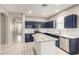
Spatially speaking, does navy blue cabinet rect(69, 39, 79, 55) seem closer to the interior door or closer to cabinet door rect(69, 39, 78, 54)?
cabinet door rect(69, 39, 78, 54)

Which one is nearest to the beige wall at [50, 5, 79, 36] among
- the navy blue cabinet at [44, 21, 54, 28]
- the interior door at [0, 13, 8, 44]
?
the navy blue cabinet at [44, 21, 54, 28]

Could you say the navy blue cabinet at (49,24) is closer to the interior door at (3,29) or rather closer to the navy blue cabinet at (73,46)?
the interior door at (3,29)

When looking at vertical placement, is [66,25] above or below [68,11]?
below

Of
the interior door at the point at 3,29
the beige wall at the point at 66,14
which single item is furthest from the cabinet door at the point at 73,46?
the interior door at the point at 3,29

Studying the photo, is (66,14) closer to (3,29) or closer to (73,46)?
(73,46)

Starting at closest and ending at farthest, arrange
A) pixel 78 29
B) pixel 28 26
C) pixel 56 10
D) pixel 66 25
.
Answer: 1. pixel 78 29
2. pixel 66 25
3. pixel 56 10
4. pixel 28 26

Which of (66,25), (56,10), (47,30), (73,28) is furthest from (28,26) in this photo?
(73,28)

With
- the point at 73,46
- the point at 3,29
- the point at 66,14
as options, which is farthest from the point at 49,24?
the point at 73,46

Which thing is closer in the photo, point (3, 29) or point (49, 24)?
point (3, 29)

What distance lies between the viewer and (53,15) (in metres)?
5.41

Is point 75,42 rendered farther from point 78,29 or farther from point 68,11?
point 68,11
